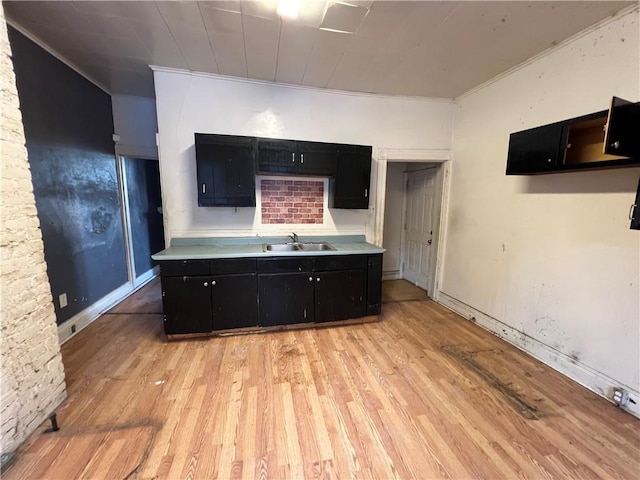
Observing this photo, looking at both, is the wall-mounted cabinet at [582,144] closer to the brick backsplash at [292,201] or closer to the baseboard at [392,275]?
the brick backsplash at [292,201]

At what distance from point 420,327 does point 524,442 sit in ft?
4.86

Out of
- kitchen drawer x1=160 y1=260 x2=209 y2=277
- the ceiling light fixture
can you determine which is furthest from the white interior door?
kitchen drawer x1=160 y1=260 x2=209 y2=277

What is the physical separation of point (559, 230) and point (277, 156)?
2.84 meters

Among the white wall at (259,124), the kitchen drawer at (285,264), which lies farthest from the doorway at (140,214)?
the kitchen drawer at (285,264)

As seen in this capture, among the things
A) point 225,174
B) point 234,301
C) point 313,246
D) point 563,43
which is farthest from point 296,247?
point 563,43

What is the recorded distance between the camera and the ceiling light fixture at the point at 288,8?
181 centimetres

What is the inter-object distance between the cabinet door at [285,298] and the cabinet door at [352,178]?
1.07 meters

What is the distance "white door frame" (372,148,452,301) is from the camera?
11.6 ft

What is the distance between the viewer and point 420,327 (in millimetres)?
3090

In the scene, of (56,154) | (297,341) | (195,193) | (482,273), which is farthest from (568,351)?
(56,154)

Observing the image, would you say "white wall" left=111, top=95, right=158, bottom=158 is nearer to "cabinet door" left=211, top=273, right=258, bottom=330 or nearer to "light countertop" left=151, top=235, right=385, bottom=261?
"light countertop" left=151, top=235, right=385, bottom=261

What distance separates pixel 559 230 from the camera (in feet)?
7.60

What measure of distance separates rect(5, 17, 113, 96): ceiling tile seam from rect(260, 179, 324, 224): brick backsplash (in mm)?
2284

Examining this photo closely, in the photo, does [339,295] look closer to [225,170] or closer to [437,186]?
[225,170]
